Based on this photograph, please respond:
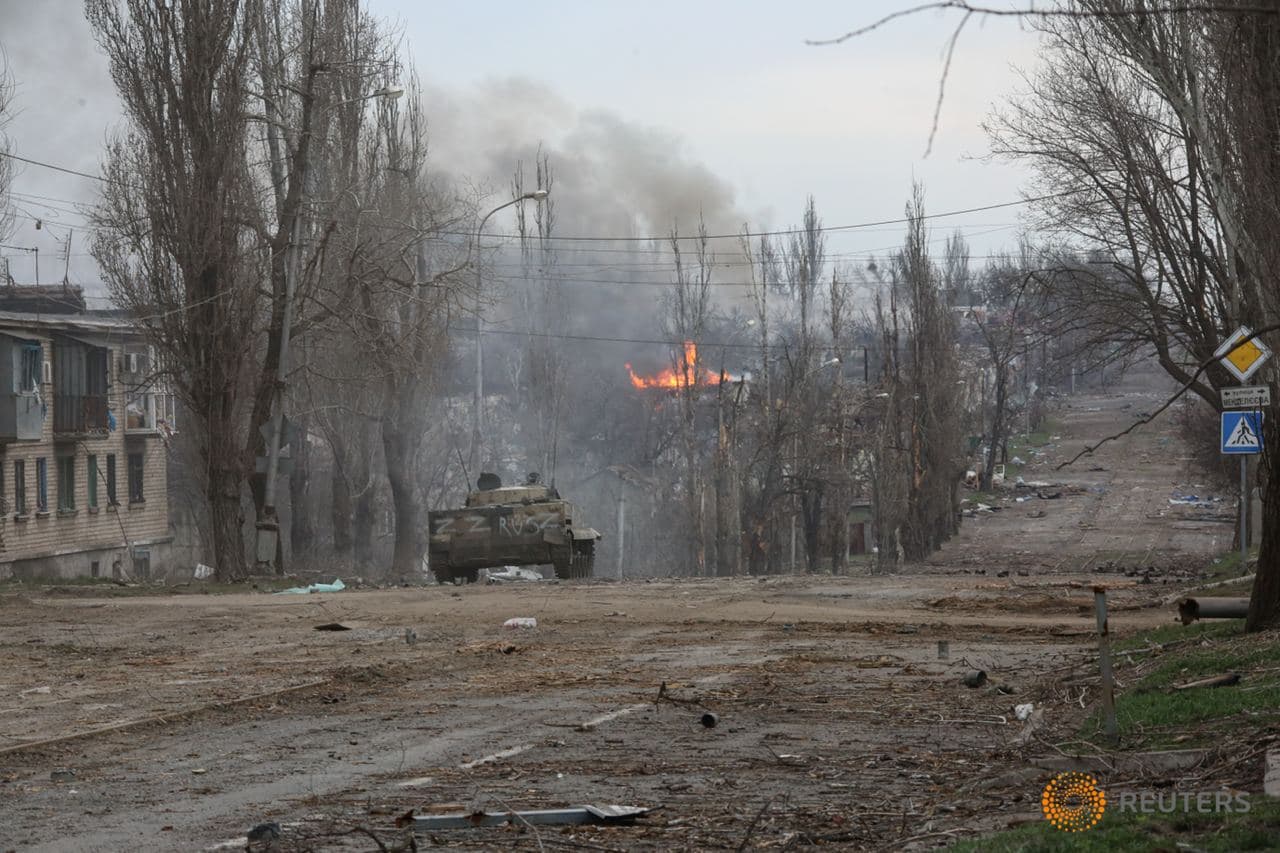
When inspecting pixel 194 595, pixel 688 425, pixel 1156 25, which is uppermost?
pixel 1156 25

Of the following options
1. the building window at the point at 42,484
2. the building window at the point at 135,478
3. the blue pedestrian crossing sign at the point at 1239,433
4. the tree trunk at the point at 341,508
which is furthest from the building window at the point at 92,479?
the blue pedestrian crossing sign at the point at 1239,433

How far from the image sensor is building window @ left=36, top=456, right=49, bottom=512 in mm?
47312

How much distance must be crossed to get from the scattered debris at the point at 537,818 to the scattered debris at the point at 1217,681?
4.59m

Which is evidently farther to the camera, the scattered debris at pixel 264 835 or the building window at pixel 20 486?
the building window at pixel 20 486

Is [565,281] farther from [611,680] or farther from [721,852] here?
[721,852]

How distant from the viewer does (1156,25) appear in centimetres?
2459

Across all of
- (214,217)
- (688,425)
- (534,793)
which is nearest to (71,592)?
(214,217)

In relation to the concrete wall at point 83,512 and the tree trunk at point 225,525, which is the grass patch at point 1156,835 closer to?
the tree trunk at point 225,525

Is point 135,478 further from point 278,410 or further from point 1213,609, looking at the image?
point 1213,609

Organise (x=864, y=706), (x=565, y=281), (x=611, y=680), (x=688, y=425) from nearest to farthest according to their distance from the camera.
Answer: (x=864, y=706)
(x=611, y=680)
(x=688, y=425)
(x=565, y=281)

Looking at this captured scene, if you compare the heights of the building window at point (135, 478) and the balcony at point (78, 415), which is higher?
the balcony at point (78, 415)

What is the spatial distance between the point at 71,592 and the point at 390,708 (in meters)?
15.3

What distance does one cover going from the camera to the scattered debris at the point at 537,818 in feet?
20.9

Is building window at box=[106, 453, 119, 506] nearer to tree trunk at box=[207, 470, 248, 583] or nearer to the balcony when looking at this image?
the balcony
